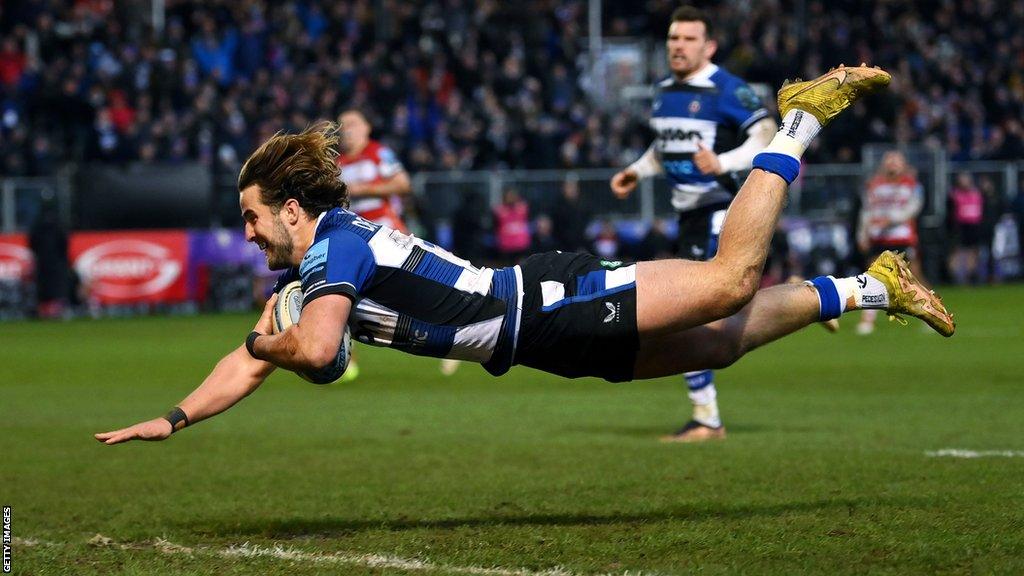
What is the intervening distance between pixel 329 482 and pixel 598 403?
463 cm

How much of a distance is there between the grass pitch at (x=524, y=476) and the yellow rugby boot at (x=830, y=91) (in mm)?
1845

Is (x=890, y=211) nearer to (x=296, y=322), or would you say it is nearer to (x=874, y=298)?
(x=874, y=298)

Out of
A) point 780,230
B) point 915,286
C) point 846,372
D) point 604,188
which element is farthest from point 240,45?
point 915,286

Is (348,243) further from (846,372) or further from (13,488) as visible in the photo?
(846,372)

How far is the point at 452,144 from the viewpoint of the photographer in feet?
102

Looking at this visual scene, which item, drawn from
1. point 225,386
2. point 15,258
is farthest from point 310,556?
point 15,258

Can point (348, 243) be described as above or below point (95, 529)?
above

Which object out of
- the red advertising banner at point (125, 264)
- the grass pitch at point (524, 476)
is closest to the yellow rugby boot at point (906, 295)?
the grass pitch at point (524, 476)

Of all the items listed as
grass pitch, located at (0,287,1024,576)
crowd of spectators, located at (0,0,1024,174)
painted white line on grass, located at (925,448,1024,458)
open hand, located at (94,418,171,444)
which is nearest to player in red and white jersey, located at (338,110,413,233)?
grass pitch, located at (0,287,1024,576)

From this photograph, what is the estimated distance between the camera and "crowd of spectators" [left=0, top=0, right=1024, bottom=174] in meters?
Result: 28.3

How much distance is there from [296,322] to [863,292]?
261 centimetres

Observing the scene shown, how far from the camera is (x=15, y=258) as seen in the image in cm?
2534

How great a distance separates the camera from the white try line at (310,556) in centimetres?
591

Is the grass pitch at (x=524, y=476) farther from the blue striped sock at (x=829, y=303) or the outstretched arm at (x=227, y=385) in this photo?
the blue striped sock at (x=829, y=303)
